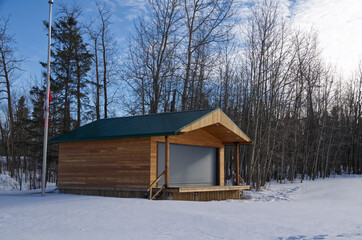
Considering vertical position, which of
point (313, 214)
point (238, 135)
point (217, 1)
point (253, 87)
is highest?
point (217, 1)

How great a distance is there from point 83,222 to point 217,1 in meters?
18.2

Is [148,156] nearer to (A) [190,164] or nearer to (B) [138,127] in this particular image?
(B) [138,127]

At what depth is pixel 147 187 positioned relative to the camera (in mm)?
12508

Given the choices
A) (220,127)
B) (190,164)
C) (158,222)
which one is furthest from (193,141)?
(158,222)

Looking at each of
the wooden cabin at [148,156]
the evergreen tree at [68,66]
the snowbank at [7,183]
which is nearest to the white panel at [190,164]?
the wooden cabin at [148,156]

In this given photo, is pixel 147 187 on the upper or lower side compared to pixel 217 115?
lower

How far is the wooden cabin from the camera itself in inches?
497

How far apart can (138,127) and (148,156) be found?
1.55 metres

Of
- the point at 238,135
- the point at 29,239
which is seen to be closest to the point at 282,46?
the point at 238,135

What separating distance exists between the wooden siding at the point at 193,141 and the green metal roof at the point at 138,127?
0.53 m

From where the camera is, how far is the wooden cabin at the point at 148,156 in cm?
1262

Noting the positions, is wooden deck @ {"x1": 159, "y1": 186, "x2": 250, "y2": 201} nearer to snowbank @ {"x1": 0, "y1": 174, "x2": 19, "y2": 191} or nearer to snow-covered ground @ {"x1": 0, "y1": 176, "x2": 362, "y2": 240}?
snow-covered ground @ {"x1": 0, "y1": 176, "x2": 362, "y2": 240}

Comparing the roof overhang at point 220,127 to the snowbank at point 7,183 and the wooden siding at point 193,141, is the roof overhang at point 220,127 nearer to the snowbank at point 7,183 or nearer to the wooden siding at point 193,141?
the wooden siding at point 193,141

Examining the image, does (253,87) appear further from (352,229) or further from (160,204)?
(352,229)
